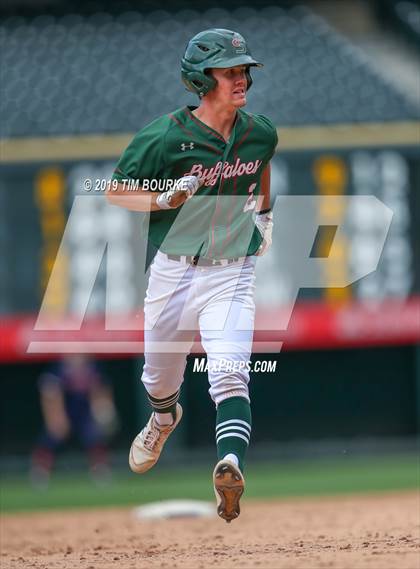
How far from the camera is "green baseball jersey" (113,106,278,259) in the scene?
5301mm

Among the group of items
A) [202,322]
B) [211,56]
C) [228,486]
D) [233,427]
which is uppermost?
[211,56]

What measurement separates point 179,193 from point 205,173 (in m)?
0.35

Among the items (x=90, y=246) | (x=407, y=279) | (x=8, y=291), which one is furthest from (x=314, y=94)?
(x=8, y=291)

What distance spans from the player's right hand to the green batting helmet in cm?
50

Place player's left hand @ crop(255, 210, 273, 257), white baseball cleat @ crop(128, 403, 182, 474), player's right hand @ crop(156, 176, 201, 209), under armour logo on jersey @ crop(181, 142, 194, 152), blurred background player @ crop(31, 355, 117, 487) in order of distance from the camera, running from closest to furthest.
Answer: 1. player's right hand @ crop(156, 176, 201, 209)
2. under armour logo on jersey @ crop(181, 142, 194, 152)
3. player's left hand @ crop(255, 210, 273, 257)
4. white baseball cleat @ crop(128, 403, 182, 474)
5. blurred background player @ crop(31, 355, 117, 487)

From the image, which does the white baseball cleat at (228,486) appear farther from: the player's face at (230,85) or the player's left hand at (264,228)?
the player's face at (230,85)

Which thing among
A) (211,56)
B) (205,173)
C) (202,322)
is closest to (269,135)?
(205,173)

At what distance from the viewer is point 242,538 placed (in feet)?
22.8

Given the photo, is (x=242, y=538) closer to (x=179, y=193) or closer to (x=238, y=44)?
(x=179, y=193)

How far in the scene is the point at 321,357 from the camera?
12.3m

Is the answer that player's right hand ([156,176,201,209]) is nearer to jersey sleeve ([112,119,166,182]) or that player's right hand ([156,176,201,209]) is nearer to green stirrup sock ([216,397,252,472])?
jersey sleeve ([112,119,166,182])

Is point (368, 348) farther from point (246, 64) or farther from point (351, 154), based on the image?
point (246, 64)

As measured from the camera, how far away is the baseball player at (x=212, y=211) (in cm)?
516

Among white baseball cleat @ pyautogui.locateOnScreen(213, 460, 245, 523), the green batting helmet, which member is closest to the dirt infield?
white baseball cleat @ pyautogui.locateOnScreen(213, 460, 245, 523)
